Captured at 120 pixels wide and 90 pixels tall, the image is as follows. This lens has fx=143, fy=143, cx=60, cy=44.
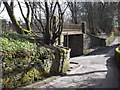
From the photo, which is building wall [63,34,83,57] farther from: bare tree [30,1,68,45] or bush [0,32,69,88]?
bush [0,32,69,88]

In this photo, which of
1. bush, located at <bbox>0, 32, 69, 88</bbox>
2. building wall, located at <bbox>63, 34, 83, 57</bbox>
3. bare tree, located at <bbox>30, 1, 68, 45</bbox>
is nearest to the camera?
bush, located at <bbox>0, 32, 69, 88</bbox>

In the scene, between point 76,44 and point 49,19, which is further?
point 76,44

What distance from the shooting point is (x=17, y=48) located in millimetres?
5754

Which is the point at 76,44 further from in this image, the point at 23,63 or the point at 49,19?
the point at 23,63

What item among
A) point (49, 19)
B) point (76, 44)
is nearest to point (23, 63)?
point (49, 19)

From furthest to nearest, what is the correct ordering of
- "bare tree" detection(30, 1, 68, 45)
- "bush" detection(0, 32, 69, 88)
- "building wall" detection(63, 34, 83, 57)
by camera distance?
"building wall" detection(63, 34, 83, 57) → "bare tree" detection(30, 1, 68, 45) → "bush" detection(0, 32, 69, 88)

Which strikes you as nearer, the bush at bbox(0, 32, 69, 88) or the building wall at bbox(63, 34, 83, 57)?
the bush at bbox(0, 32, 69, 88)

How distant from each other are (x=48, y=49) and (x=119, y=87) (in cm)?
346

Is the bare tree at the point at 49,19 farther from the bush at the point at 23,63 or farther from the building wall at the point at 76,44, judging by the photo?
the building wall at the point at 76,44

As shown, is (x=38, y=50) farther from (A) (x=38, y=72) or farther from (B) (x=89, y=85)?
(B) (x=89, y=85)

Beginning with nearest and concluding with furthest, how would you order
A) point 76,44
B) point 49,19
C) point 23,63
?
point 23,63 < point 49,19 < point 76,44

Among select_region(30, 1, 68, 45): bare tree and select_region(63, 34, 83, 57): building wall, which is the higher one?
select_region(30, 1, 68, 45): bare tree

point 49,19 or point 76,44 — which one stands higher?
point 49,19

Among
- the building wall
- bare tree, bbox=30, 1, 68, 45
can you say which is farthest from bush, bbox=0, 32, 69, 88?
the building wall
